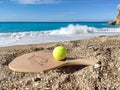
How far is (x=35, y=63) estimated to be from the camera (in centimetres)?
408

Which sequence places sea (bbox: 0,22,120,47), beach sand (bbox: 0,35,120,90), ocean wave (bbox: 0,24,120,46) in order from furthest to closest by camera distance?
ocean wave (bbox: 0,24,120,46)
sea (bbox: 0,22,120,47)
beach sand (bbox: 0,35,120,90)

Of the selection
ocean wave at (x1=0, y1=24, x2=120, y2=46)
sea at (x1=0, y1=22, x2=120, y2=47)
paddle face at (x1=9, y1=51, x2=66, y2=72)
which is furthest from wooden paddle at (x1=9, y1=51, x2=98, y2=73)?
ocean wave at (x1=0, y1=24, x2=120, y2=46)

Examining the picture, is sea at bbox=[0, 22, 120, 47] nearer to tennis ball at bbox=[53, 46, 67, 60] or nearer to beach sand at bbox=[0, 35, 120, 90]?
tennis ball at bbox=[53, 46, 67, 60]

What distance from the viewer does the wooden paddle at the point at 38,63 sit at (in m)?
3.95

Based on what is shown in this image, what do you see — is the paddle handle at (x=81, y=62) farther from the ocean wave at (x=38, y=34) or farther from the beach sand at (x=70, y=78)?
the ocean wave at (x=38, y=34)

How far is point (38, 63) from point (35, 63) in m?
0.05

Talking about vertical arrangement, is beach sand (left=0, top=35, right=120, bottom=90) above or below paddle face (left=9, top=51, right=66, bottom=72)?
below

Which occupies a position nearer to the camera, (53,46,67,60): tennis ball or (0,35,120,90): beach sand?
(0,35,120,90): beach sand

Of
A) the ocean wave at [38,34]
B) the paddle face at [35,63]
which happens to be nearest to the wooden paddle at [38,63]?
the paddle face at [35,63]

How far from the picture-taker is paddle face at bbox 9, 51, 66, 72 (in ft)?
12.9

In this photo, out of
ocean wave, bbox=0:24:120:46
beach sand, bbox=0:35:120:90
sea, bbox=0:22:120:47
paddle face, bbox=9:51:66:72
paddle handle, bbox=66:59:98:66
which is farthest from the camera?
ocean wave, bbox=0:24:120:46

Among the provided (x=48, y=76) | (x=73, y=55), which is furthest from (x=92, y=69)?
(x=73, y=55)

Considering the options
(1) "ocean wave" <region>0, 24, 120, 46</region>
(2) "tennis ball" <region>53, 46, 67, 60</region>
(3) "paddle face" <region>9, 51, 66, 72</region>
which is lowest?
(1) "ocean wave" <region>0, 24, 120, 46</region>

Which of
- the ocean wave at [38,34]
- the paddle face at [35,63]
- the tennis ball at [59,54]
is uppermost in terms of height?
the tennis ball at [59,54]
